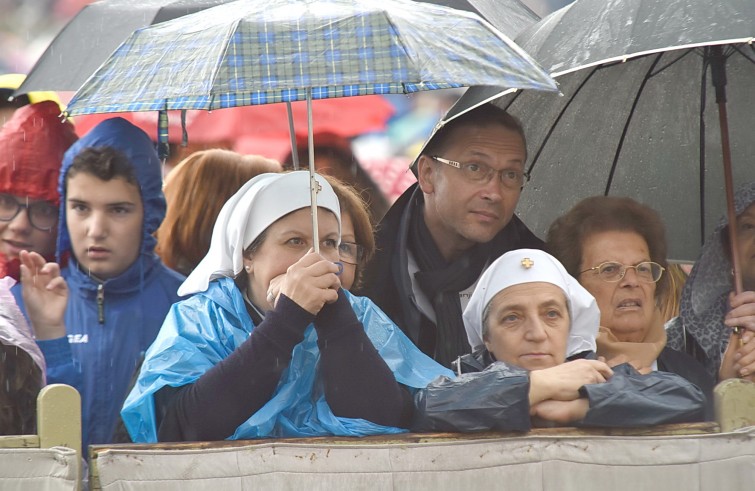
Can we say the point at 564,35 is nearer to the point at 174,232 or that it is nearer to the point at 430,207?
the point at 430,207

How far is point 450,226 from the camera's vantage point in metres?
4.82

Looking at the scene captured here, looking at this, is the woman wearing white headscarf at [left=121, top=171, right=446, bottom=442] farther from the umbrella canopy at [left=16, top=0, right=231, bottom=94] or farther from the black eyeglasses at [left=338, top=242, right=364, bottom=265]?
the umbrella canopy at [left=16, top=0, right=231, bottom=94]

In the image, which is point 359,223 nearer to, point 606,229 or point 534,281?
point 534,281

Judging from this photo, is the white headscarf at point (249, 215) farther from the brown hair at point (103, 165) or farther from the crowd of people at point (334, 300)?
the brown hair at point (103, 165)

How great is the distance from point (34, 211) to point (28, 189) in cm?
8

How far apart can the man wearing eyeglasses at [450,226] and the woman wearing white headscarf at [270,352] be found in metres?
0.63

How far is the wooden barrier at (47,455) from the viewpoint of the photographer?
3.24 m

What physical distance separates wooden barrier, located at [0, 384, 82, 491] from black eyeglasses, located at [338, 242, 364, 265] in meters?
1.26

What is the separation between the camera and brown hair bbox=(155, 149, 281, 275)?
5.21 meters

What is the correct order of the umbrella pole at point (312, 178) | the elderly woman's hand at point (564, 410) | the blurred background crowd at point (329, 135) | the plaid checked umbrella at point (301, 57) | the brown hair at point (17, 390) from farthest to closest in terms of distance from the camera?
the blurred background crowd at point (329, 135)
the brown hair at point (17, 390)
the umbrella pole at point (312, 178)
the elderly woman's hand at point (564, 410)
the plaid checked umbrella at point (301, 57)

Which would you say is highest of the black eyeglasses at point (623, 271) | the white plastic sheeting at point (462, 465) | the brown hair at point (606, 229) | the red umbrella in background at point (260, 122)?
the red umbrella in background at point (260, 122)

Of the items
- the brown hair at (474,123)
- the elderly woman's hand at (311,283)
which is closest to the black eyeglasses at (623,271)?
the brown hair at (474,123)

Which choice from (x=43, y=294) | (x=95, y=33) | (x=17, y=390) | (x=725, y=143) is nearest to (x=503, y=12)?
(x=725, y=143)

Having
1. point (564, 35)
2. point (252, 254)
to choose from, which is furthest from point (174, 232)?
point (564, 35)
